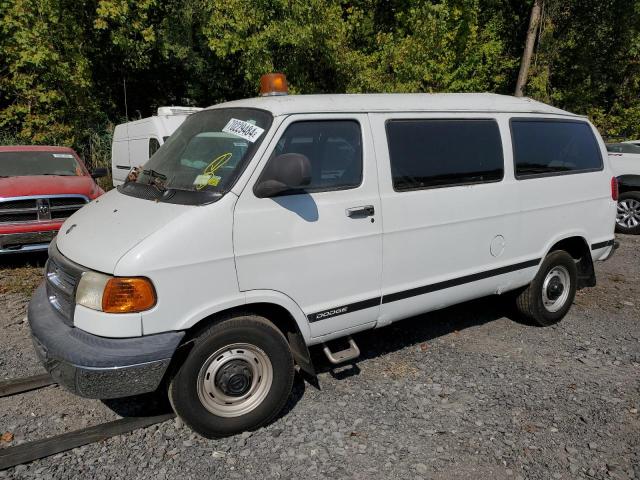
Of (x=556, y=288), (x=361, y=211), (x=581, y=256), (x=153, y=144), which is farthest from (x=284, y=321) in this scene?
(x=153, y=144)

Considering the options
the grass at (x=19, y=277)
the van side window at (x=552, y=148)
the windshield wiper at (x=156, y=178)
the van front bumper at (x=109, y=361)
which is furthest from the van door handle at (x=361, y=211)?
the grass at (x=19, y=277)

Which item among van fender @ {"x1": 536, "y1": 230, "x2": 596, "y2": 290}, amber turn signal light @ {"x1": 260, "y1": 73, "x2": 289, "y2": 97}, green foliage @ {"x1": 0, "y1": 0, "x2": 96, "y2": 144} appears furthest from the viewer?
green foliage @ {"x1": 0, "y1": 0, "x2": 96, "y2": 144}

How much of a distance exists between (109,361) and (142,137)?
8014 mm

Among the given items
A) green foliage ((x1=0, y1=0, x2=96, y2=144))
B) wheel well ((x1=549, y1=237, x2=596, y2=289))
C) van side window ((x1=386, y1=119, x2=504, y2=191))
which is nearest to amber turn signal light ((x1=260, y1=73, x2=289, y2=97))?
van side window ((x1=386, y1=119, x2=504, y2=191))

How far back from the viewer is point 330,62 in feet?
44.9

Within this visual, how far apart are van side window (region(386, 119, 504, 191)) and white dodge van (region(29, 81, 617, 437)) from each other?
1 cm

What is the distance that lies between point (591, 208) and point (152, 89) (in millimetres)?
17335

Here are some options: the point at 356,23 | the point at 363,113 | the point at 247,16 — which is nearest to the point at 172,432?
the point at 363,113

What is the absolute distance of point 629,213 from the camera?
32.2 feet

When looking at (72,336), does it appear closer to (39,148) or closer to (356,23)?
(39,148)

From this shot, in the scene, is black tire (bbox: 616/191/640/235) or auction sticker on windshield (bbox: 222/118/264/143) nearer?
auction sticker on windshield (bbox: 222/118/264/143)

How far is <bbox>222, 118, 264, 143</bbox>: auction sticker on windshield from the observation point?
3.38 metres

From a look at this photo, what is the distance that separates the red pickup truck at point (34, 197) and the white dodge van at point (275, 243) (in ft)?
11.5

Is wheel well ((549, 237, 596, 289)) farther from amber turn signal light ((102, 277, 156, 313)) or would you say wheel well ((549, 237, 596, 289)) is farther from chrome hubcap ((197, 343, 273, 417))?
amber turn signal light ((102, 277, 156, 313))
